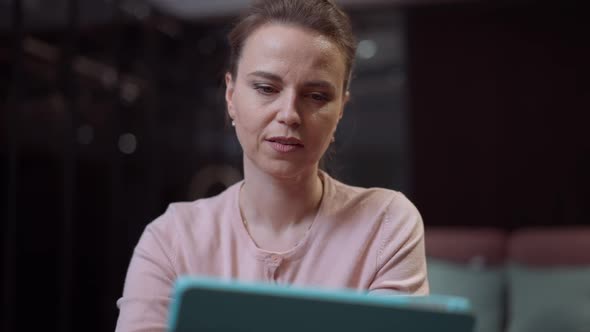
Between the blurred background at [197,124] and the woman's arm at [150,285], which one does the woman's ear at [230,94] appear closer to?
the woman's arm at [150,285]

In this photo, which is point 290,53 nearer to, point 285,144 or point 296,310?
point 285,144

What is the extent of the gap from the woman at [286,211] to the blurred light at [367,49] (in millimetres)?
3793

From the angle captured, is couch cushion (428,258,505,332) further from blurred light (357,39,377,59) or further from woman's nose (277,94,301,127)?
woman's nose (277,94,301,127)

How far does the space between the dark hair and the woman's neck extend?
20cm

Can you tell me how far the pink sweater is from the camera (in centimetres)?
115

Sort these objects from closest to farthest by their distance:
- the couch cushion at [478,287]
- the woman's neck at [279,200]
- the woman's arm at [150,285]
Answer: the woman's arm at [150,285]
the woman's neck at [279,200]
the couch cushion at [478,287]

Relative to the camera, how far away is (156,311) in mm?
1115

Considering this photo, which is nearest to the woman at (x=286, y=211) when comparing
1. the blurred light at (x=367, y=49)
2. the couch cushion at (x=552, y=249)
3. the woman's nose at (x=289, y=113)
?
the woman's nose at (x=289, y=113)

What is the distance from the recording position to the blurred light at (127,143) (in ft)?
14.8

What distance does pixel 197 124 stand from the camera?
5.31 meters

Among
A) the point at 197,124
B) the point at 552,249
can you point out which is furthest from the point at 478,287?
the point at 197,124

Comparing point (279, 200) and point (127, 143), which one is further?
point (127, 143)

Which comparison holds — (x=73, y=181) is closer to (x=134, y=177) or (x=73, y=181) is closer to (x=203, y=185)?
(x=134, y=177)

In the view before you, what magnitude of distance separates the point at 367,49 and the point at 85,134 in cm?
218
